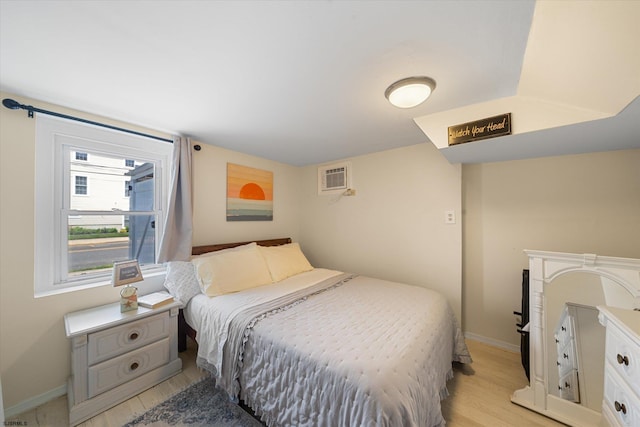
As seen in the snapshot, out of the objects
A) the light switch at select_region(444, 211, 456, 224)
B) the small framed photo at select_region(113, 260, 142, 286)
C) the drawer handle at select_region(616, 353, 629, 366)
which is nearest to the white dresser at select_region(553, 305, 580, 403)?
the drawer handle at select_region(616, 353, 629, 366)

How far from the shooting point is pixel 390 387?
100 cm

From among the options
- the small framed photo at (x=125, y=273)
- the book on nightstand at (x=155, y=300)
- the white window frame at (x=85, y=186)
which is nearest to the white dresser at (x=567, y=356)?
the book on nightstand at (x=155, y=300)

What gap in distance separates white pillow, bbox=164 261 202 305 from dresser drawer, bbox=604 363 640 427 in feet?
8.86

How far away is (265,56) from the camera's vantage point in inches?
47.2

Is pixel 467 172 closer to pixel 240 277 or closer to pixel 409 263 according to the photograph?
pixel 409 263

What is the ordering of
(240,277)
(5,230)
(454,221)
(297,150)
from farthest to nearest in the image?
(297,150) → (454,221) → (240,277) → (5,230)

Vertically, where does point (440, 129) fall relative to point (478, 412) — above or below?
above

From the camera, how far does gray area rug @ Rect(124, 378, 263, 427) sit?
144cm

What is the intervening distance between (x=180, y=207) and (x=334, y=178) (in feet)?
6.46

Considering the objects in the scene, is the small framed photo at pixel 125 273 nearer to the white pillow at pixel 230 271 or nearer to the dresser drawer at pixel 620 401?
the white pillow at pixel 230 271

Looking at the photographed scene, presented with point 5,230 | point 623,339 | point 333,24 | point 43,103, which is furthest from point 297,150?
point 623,339

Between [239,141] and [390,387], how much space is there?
2.52 metres

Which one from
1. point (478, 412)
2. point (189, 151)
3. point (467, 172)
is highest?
point (189, 151)

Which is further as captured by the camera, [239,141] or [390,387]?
[239,141]
